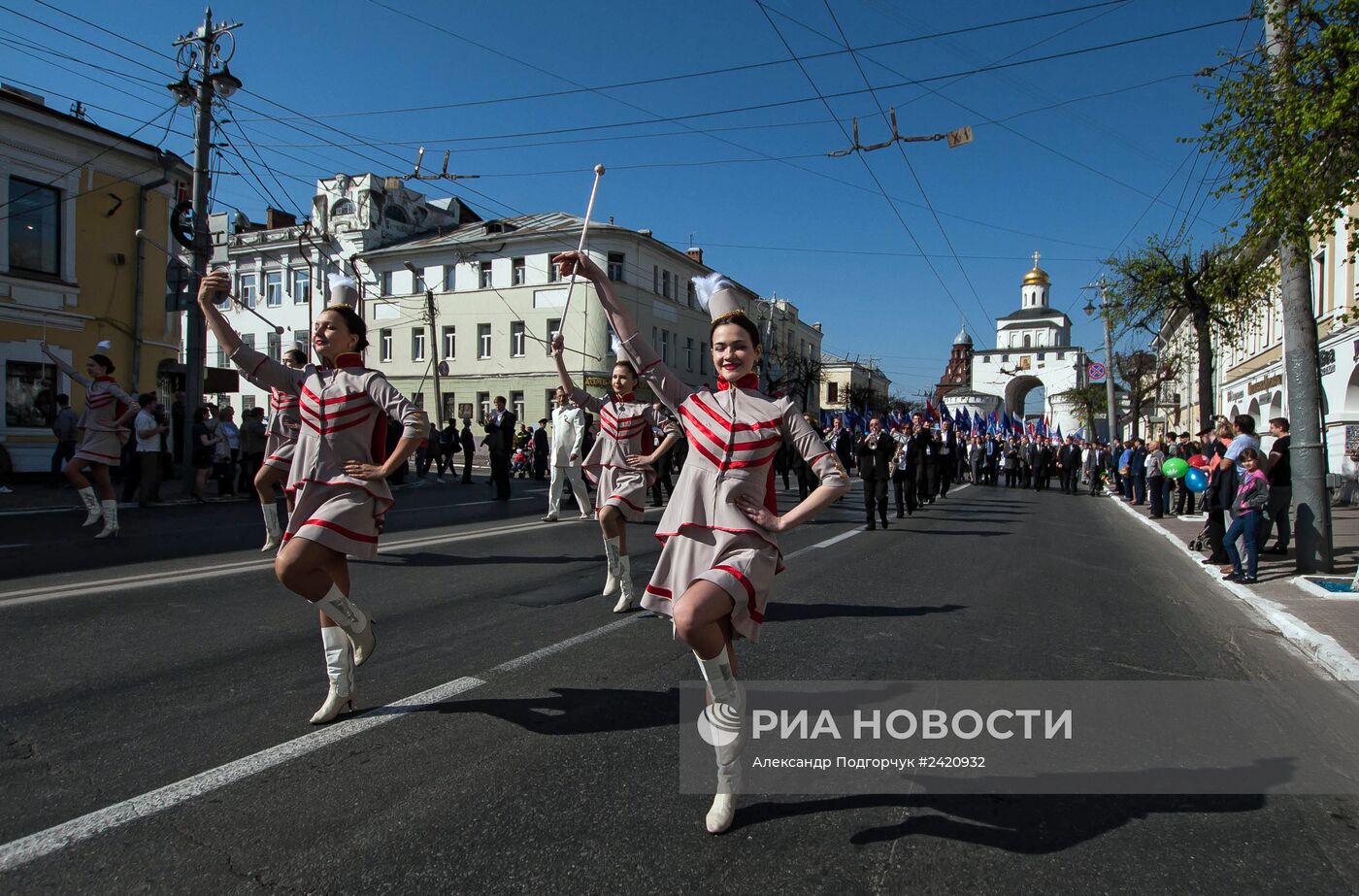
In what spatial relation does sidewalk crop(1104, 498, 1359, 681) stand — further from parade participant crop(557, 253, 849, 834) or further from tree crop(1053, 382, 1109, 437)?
tree crop(1053, 382, 1109, 437)

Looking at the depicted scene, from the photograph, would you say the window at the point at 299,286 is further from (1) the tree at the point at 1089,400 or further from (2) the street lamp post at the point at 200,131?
(1) the tree at the point at 1089,400

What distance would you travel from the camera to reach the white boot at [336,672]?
4102 mm

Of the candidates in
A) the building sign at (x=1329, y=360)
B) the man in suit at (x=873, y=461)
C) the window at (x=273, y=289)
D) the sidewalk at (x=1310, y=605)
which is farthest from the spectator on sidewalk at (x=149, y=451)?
the window at (x=273, y=289)

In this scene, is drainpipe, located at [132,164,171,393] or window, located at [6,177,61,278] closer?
window, located at [6,177,61,278]

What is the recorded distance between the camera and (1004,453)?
3597 cm

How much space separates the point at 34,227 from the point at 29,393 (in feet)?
13.3

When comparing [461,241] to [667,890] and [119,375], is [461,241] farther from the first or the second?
[667,890]

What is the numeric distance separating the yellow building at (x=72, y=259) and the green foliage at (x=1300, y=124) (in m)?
23.6

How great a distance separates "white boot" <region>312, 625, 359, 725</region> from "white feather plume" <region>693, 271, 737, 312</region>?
→ 224 cm

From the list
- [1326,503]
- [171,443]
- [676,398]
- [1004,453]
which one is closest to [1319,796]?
[676,398]

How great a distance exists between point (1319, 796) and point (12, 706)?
5914 mm

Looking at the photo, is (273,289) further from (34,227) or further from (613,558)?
(613,558)

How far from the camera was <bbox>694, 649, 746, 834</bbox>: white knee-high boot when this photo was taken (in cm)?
319

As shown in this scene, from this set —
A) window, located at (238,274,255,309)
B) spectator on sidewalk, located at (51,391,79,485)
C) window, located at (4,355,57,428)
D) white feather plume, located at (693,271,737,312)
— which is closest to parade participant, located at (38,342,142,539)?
spectator on sidewalk, located at (51,391,79,485)
